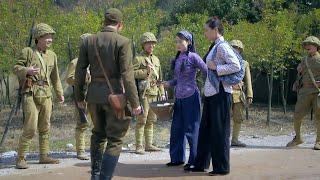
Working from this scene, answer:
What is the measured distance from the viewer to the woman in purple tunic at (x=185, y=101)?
804 centimetres

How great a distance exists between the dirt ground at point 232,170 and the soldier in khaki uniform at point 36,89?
0.43 m

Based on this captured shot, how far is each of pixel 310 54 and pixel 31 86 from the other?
17.3ft

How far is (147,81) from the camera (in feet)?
30.3

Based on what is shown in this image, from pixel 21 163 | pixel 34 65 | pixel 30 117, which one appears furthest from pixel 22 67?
pixel 21 163

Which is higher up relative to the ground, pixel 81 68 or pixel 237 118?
pixel 81 68

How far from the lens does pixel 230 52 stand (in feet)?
24.1

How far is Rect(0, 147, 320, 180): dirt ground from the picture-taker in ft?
24.3

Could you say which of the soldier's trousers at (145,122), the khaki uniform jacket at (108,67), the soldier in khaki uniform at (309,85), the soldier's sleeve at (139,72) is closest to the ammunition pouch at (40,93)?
the soldier's sleeve at (139,72)

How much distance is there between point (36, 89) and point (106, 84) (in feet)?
7.28

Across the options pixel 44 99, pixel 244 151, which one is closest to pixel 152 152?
pixel 244 151

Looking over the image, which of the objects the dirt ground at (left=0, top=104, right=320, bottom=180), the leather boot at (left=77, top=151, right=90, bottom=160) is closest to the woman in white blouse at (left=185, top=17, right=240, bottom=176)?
the dirt ground at (left=0, top=104, right=320, bottom=180)

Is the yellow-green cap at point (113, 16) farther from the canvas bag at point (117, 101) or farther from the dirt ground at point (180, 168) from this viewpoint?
the dirt ground at point (180, 168)

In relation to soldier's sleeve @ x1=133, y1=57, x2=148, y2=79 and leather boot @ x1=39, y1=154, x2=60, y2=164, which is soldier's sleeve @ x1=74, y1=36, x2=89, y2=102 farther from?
soldier's sleeve @ x1=133, y1=57, x2=148, y2=79

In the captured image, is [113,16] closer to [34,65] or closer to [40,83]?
[34,65]
